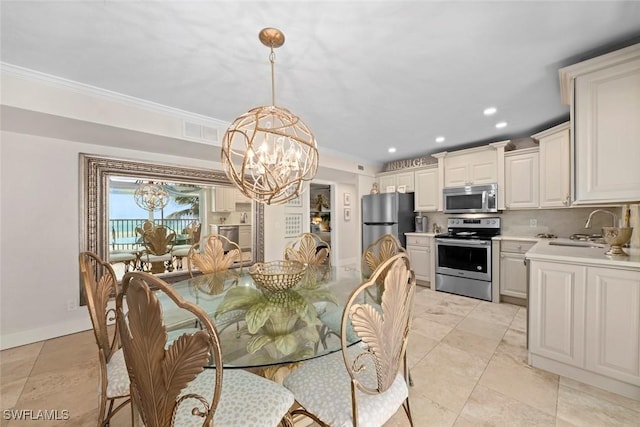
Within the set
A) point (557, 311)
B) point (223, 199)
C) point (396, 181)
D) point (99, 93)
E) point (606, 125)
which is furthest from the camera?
point (396, 181)

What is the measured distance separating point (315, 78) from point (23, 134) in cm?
287

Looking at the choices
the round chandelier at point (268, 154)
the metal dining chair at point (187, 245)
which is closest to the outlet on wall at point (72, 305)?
the metal dining chair at point (187, 245)

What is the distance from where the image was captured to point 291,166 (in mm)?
1875

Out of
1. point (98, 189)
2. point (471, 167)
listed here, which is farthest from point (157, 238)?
point (471, 167)

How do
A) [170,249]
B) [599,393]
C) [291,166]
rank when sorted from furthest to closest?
[170,249] < [291,166] < [599,393]

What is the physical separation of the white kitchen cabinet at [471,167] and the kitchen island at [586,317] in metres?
2.08

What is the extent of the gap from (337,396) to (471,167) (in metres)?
4.07

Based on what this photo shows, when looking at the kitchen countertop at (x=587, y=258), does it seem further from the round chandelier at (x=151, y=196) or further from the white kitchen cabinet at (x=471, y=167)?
the round chandelier at (x=151, y=196)

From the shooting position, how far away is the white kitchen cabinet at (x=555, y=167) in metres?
3.06

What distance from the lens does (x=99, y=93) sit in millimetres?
2293

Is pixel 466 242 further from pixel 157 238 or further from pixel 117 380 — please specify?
pixel 157 238

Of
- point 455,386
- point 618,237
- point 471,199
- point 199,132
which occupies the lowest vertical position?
point 455,386

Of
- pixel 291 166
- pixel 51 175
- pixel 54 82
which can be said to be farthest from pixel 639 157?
pixel 51 175

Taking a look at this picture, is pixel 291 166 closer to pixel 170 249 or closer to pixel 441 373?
pixel 441 373
